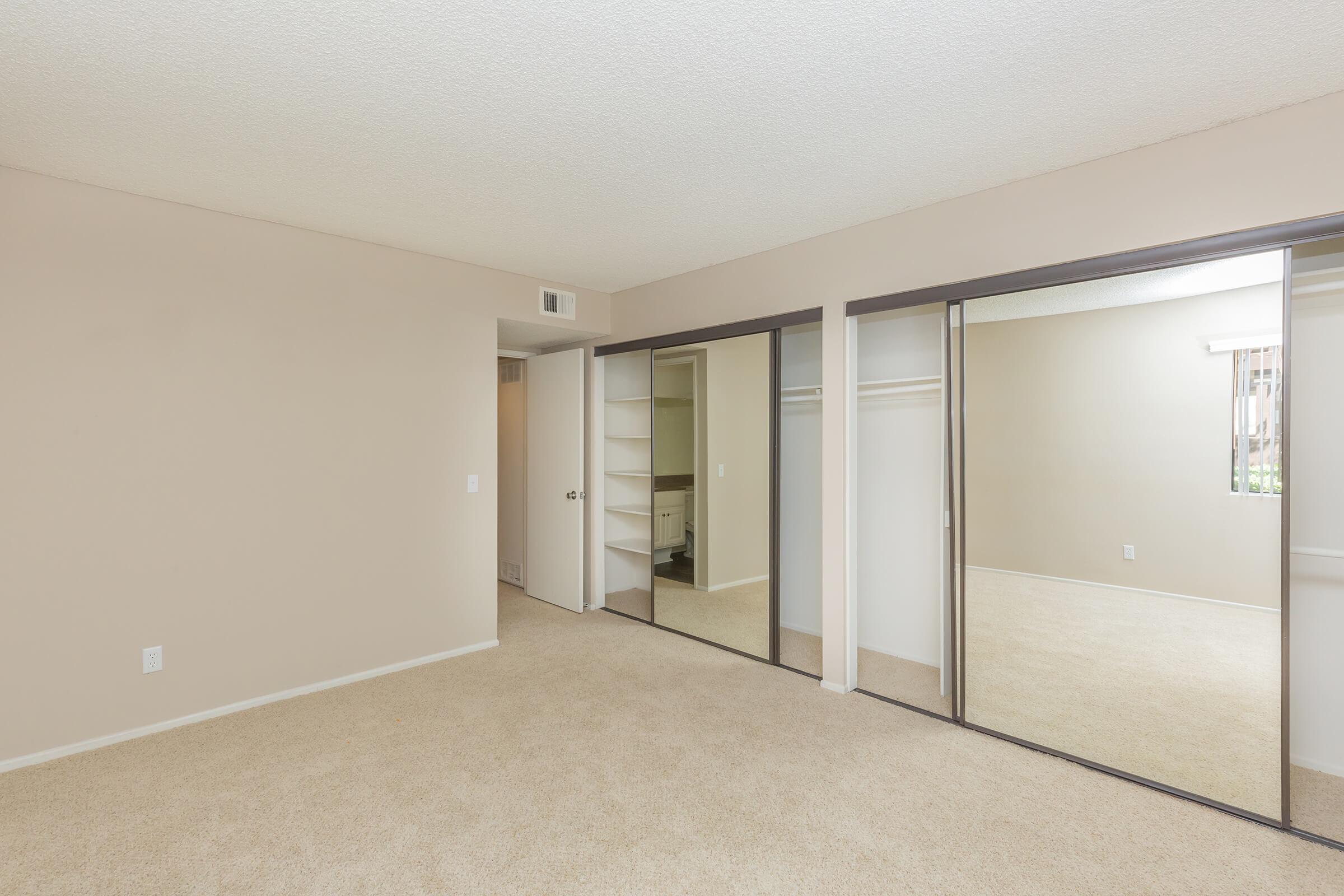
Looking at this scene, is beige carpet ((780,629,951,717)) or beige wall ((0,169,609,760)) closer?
beige wall ((0,169,609,760))

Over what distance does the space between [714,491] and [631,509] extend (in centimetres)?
102

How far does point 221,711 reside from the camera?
10.4 ft

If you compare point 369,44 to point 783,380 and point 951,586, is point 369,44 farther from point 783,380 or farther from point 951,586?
point 951,586

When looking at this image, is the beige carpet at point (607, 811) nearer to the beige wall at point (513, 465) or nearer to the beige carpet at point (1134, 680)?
the beige carpet at point (1134, 680)

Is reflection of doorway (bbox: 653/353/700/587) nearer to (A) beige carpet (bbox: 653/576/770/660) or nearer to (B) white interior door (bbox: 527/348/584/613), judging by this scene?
(A) beige carpet (bbox: 653/576/770/660)

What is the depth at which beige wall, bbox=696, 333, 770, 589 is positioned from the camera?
388 cm

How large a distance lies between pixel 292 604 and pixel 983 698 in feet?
11.9

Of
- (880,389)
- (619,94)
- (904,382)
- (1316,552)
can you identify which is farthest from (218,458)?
(1316,552)

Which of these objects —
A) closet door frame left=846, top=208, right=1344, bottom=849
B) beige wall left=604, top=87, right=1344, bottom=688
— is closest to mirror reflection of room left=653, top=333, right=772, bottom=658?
beige wall left=604, top=87, right=1344, bottom=688

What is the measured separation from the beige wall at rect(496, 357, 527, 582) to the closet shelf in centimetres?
91

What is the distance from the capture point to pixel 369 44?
1.84 metres

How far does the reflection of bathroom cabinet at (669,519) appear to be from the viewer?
4.39m

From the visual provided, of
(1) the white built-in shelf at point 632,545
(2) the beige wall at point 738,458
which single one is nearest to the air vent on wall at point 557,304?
(2) the beige wall at point 738,458

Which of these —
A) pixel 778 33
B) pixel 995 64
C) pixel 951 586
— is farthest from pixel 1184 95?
pixel 951 586
